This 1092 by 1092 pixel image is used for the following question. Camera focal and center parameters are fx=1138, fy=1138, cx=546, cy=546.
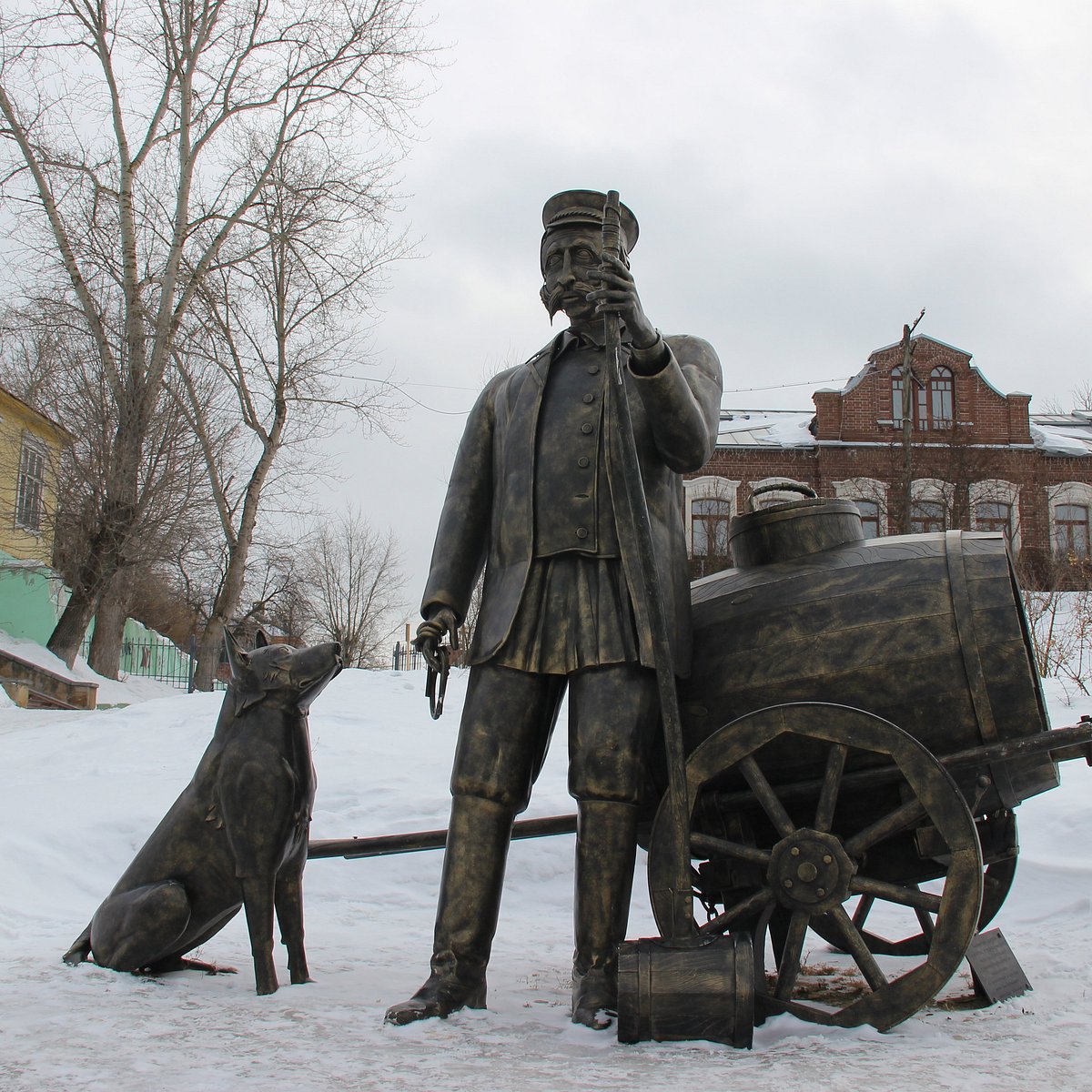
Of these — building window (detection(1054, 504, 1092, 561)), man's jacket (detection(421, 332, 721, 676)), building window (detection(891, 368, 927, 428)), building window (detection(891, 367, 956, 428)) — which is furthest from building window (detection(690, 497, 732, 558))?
man's jacket (detection(421, 332, 721, 676))

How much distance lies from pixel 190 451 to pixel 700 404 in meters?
16.5

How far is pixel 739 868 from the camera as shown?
11.1 ft

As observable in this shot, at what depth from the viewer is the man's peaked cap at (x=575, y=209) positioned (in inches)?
144

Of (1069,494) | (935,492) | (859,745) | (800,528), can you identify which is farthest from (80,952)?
(1069,494)

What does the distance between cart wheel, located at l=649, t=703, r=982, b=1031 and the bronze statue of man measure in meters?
0.25

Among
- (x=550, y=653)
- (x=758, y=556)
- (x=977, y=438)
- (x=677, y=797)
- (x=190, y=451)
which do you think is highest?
(x=977, y=438)

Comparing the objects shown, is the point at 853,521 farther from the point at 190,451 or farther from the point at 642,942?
the point at 190,451

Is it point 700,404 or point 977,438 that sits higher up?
point 977,438

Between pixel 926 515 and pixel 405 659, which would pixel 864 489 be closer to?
pixel 926 515

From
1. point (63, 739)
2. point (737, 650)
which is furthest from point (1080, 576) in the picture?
point (737, 650)

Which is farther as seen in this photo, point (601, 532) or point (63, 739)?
point (63, 739)

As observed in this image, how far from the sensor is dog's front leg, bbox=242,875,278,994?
3473 millimetres

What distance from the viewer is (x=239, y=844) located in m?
3.54

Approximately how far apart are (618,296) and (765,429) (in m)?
26.1
